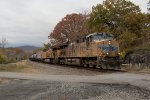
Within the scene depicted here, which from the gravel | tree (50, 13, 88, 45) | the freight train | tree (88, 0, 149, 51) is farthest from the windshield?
tree (50, 13, 88, 45)

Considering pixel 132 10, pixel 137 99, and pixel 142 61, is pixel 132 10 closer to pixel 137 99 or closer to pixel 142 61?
pixel 142 61

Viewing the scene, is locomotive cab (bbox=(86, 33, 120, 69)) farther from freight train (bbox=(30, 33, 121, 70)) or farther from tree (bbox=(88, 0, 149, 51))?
tree (bbox=(88, 0, 149, 51))

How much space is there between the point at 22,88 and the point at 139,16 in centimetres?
3826

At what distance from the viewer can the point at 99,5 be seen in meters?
57.2

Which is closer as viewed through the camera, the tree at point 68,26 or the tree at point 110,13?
the tree at point 110,13

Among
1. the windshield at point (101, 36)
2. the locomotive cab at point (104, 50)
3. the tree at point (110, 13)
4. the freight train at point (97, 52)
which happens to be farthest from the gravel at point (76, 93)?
the tree at point (110, 13)

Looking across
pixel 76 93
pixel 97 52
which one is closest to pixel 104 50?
pixel 97 52

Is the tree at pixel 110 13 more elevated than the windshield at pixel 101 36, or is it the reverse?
the tree at pixel 110 13

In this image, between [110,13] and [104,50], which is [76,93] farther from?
[110,13]

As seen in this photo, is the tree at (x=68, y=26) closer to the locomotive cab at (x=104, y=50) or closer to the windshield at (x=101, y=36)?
the windshield at (x=101, y=36)

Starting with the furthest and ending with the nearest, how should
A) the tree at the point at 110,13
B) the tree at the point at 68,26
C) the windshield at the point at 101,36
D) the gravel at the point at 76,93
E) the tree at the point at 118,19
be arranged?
Result: the tree at the point at 68,26
the tree at the point at 110,13
the tree at the point at 118,19
the windshield at the point at 101,36
the gravel at the point at 76,93

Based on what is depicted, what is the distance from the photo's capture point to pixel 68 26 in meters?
90.8

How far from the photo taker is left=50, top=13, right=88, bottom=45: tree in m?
88.5

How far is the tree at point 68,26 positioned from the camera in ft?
290
